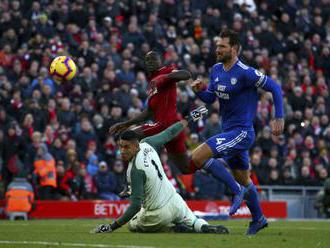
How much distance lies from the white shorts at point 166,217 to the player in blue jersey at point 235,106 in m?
0.62

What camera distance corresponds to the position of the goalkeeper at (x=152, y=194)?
41.4 feet

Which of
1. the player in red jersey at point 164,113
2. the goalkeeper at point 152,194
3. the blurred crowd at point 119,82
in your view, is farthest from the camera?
the blurred crowd at point 119,82

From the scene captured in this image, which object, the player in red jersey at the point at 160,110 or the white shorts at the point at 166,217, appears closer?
the white shorts at the point at 166,217

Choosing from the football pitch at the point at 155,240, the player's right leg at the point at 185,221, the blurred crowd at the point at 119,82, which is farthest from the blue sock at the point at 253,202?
the blurred crowd at the point at 119,82

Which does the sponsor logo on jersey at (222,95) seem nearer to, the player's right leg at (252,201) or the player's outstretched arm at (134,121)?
the player's right leg at (252,201)

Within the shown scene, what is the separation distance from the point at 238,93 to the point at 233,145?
2.34ft

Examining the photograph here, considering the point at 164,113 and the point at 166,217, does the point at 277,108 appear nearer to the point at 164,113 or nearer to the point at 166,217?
the point at 166,217

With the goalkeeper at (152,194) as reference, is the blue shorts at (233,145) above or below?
above

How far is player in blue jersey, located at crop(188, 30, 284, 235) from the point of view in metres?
12.9

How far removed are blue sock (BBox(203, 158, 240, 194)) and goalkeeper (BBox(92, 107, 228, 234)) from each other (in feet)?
2.86

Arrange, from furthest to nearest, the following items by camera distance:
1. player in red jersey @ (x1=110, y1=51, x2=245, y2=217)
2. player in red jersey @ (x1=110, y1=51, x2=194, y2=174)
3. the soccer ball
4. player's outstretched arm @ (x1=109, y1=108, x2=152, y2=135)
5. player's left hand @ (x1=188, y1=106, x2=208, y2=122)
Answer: the soccer ball → player in red jersey @ (x1=110, y1=51, x2=194, y2=174) → player's outstretched arm @ (x1=109, y1=108, x2=152, y2=135) → player in red jersey @ (x1=110, y1=51, x2=245, y2=217) → player's left hand @ (x1=188, y1=106, x2=208, y2=122)

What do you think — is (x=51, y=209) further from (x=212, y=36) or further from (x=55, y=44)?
(x=212, y=36)

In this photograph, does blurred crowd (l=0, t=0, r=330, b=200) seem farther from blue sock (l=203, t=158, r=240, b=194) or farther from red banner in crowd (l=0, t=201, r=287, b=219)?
blue sock (l=203, t=158, r=240, b=194)

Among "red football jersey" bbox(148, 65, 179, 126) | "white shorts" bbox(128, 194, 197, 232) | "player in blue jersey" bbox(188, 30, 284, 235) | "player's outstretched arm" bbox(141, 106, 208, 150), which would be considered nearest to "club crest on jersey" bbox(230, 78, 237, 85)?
"player in blue jersey" bbox(188, 30, 284, 235)
